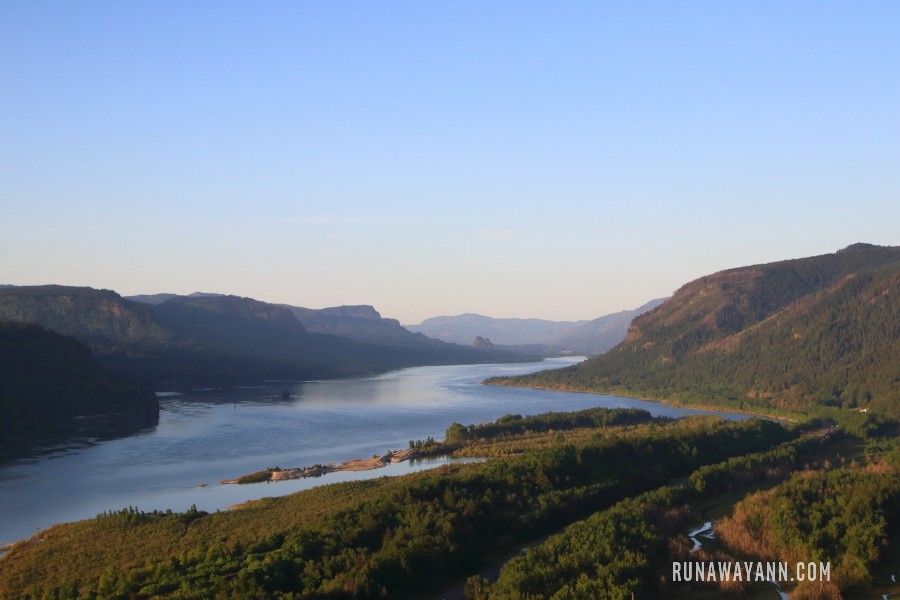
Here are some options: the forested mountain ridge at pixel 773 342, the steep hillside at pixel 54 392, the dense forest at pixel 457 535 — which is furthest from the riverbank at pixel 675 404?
the steep hillside at pixel 54 392

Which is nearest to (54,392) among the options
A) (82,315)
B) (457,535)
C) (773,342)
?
(457,535)

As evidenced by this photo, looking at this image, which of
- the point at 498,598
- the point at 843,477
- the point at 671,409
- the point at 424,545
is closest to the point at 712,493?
the point at 843,477

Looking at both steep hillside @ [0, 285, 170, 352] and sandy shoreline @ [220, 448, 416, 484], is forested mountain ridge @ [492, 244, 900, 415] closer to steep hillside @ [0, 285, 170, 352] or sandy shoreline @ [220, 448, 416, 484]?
sandy shoreline @ [220, 448, 416, 484]

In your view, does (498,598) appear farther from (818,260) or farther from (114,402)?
(818,260)

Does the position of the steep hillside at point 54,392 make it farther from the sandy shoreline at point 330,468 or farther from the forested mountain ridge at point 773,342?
the forested mountain ridge at point 773,342

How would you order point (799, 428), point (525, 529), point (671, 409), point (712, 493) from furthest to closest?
point (671, 409) < point (799, 428) < point (712, 493) < point (525, 529)

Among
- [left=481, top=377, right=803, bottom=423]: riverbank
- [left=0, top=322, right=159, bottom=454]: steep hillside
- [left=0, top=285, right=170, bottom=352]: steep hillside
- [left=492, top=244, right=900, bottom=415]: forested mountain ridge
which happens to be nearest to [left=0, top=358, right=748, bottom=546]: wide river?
[left=481, top=377, right=803, bottom=423]: riverbank
